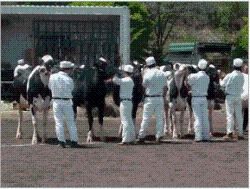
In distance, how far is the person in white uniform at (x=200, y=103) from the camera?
19.8 metres

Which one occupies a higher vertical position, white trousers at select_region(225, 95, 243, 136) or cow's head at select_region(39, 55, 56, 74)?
cow's head at select_region(39, 55, 56, 74)

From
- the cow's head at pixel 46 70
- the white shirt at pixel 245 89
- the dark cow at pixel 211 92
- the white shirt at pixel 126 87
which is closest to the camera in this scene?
the white shirt at pixel 126 87

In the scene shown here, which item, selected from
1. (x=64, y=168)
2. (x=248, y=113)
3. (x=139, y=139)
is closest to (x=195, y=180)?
(x=64, y=168)

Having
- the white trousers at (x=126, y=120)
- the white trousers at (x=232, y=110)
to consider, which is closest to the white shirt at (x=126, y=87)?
the white trousers at (x=126, y=120)

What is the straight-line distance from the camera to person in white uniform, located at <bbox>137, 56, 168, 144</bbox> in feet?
62.9

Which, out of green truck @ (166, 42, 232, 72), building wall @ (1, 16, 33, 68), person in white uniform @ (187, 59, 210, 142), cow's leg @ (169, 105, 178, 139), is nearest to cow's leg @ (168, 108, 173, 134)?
cow's leg @ (169, 105, 178, 139)

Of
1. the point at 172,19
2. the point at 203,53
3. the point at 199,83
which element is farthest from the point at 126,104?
the point at 203,53

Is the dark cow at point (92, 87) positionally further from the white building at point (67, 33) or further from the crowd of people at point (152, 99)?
the white building at point (67, 33)

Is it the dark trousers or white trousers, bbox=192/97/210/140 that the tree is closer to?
the dark trousers

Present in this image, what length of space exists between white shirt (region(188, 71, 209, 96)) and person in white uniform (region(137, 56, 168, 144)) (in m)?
0.75

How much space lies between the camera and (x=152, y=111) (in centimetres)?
1930

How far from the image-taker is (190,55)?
3356 cm

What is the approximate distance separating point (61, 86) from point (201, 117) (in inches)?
140

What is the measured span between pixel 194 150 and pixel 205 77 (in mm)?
2433
